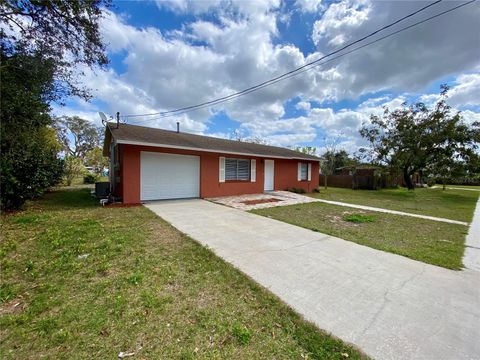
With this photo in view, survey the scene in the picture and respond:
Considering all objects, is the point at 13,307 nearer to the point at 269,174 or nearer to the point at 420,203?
the point at 269,174

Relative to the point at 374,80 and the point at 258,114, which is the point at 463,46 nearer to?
the point at 374,80

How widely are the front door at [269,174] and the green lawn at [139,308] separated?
34.1 feet

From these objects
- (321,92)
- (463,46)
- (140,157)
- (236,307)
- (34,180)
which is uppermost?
(321,92)

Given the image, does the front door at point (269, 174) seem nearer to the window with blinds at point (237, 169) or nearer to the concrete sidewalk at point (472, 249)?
the window with blinds at point (237, 169)

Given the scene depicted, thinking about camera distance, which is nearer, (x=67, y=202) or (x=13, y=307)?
(x=13, y=307)

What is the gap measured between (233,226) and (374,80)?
9658 mm

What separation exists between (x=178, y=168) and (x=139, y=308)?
8051mm

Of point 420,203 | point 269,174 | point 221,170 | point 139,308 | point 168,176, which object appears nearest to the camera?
point 139,308

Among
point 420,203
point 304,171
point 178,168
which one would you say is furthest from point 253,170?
point 420,203

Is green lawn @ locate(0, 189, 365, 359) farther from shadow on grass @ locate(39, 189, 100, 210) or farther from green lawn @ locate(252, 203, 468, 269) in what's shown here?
shadow on grass @ locate(39, 189, 100, 210)

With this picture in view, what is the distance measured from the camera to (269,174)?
14.3m

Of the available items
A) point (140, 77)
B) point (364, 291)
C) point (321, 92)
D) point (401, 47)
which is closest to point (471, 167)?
point (321, 92)

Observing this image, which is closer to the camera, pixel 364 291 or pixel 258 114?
pixel 364 291

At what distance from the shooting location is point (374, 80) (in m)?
9.89
